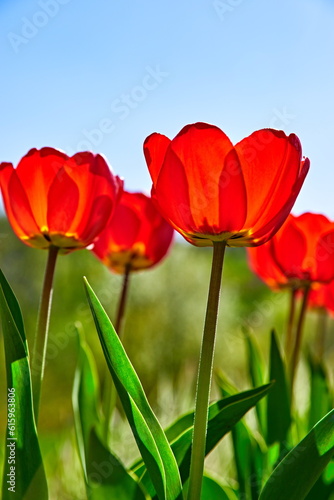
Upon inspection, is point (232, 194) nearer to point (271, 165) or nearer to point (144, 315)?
point (271, 165)

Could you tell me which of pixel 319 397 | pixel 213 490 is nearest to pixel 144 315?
pixel 319 397

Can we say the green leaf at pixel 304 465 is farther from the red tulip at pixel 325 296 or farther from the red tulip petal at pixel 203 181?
the red tulip at pixel 325 296

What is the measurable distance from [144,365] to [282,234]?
8.97 feet

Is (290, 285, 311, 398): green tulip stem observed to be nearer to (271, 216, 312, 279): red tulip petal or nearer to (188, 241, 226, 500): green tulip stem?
(271, 216, 312, 279): red tulip petal

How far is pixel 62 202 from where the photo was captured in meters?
0.44

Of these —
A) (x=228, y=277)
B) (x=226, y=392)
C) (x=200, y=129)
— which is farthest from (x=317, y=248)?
(x=228, y=277)

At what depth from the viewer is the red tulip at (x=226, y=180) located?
14.1 inches

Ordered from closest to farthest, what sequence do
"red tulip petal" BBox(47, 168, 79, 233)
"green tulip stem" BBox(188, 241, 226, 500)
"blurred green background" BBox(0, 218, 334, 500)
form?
1. "green tulip stem" BBox(188, 241, 226, 500)
2. "red tulip petal" BBox(47, 168, 79, 233)
3. "blurred green background" BBox(0, 218, 334, 500)

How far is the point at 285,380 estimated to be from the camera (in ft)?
1.89

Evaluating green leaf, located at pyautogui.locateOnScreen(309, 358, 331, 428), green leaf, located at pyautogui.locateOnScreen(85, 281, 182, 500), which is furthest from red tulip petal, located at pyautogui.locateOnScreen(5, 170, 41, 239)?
green leaf, located at pyautogui.locateOnScreen(309, 358, 331, 428)

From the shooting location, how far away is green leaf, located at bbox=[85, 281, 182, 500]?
34 centimetres

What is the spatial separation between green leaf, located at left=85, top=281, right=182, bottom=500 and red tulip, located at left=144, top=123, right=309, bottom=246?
0.08 metres

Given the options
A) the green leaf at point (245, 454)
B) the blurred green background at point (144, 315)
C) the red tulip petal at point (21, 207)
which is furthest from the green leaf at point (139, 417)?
the blurred green background at point (144, 315)

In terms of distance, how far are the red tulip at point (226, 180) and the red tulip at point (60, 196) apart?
0.27ft
